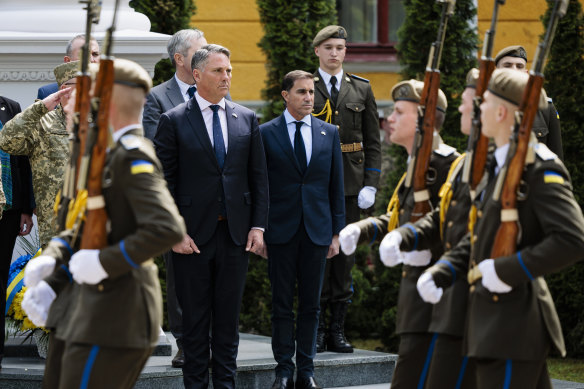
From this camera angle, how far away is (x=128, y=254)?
3818 millimetres

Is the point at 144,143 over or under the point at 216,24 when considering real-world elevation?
over

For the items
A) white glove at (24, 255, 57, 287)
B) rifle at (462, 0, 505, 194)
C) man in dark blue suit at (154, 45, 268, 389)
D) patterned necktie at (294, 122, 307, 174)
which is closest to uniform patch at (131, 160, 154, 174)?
white glove at (24, 255, 57, 287)

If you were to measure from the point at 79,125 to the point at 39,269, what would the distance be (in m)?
0.59

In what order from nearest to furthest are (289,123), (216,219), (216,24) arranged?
(216,219) < (289,123) < (216,24)

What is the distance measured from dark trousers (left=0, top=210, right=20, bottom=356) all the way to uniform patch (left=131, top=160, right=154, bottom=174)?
2.77 meters

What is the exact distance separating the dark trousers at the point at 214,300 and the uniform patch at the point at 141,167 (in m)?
2.05

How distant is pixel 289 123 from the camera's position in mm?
6609

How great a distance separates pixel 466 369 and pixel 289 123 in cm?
255

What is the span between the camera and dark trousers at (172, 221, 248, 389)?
19.3 ft

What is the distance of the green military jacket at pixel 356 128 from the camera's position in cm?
731

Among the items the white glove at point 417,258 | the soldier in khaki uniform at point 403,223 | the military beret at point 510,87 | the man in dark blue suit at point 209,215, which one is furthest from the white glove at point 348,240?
the man in dark blue suit at point 209,215

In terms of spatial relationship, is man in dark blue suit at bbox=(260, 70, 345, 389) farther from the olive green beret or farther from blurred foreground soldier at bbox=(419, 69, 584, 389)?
blurred foreground soldier at bbox=(419, 69, 584, 389)

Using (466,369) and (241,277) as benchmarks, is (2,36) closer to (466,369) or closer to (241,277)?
(241,277)

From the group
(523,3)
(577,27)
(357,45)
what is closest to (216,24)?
(357,45)
